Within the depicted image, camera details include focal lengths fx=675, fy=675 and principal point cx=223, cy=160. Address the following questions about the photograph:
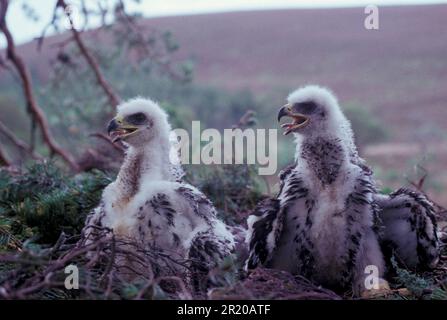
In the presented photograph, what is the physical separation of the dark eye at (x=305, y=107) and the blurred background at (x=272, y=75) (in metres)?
2.83

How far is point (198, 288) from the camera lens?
11.7 ft

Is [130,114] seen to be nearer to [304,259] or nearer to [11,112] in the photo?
[304,259]

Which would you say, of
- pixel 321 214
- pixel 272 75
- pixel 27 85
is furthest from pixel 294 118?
pixel 272 75

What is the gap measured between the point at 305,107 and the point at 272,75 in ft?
114

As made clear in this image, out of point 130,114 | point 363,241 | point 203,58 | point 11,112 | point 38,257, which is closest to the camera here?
point 38,257

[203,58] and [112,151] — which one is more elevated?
[203,58]

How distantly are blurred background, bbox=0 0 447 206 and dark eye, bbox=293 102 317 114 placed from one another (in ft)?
9.29

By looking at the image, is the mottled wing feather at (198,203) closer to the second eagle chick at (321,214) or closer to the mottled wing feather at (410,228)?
the second eagle chick at (321,214)

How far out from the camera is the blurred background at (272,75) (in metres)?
9.79

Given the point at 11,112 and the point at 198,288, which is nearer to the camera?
the point at 198,288

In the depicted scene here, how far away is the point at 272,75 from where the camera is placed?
38.7 metres
